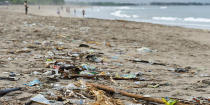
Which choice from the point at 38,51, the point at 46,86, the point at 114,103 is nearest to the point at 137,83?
the point at 114,103

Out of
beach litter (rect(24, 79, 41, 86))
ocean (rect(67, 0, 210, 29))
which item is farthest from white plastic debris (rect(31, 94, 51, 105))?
ocean (rect(67, 0, 210, 29))

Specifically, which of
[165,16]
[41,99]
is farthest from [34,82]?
[165,16]

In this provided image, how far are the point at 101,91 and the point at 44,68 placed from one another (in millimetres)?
1516

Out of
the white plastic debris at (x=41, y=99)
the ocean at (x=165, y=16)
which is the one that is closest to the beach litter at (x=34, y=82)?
the white plastic debris at (x=41, y=99)

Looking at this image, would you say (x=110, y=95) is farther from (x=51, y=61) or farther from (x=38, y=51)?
(x=38, y=51)

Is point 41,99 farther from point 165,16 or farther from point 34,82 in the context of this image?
point 165,16

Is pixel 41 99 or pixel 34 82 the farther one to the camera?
pixel 34 82

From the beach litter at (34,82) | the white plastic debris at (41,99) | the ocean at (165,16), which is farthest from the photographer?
the ocean at (165,16)

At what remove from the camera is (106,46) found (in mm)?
7012

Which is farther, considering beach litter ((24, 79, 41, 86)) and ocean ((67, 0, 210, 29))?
ocean ((67, 0, 210, 29))

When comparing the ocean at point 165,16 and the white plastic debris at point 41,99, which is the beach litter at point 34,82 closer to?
the white plastic debris at point 41,99

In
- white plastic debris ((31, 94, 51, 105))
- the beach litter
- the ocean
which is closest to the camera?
white plastic debris ((31, 94, 51, 105))

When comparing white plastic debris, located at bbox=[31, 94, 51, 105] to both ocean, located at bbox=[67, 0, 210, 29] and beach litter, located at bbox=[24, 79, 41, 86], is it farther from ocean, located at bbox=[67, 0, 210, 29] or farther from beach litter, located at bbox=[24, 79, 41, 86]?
ocean, located at bbox=[67, 0, 210, 29]

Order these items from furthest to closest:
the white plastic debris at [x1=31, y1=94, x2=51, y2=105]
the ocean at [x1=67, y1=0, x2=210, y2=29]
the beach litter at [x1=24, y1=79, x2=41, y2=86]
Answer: the ocean at [x1=67, y1=0, x2=210, y2=29] → the beach litter at [x1=24, y1=79, x2=41, y2=86] → the white plastic debris at [x1=31, y1=94, x2=51, y2=105]
